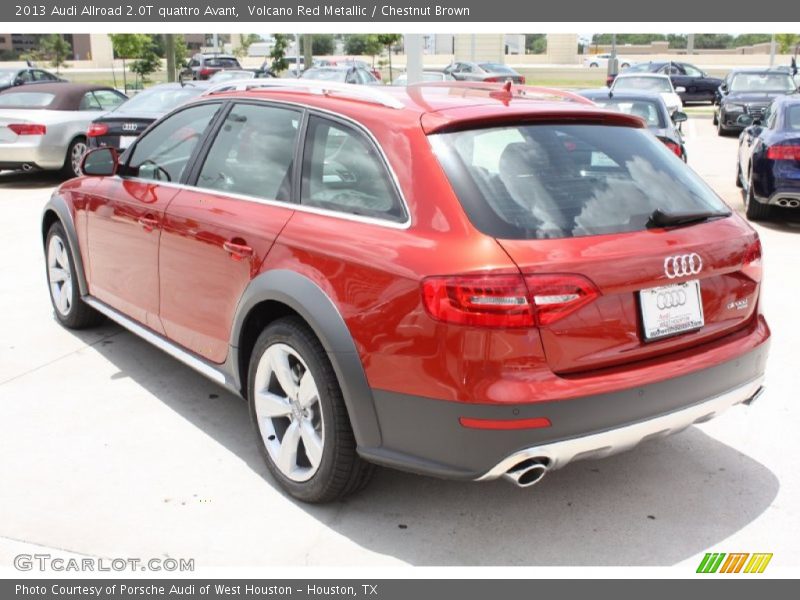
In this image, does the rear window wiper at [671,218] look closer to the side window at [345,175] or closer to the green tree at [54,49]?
the side window at [345,175]

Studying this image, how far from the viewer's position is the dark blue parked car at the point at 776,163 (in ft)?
30.0

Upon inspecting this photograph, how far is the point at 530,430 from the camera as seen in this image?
2.95 meters

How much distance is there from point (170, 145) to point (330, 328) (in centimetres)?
204

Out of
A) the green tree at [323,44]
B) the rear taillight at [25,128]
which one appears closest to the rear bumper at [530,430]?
the rear taillight at [25,128]

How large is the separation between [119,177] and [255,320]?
1.73m

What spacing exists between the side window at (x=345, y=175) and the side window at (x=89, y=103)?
37.5 feet

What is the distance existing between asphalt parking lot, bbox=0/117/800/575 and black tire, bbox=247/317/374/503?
12 cm

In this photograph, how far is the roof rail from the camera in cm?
363

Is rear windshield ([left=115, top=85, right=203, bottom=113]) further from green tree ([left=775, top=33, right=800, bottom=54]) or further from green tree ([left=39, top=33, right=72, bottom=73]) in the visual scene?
green tree ([left=39, top=33, right=72, bottom=73])

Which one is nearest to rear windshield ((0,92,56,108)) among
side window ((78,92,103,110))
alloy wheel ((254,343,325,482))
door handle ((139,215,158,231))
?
side window ((78,92,103,110))

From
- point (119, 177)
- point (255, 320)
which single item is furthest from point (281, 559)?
point (119, 177)

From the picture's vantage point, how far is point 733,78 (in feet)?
73.4

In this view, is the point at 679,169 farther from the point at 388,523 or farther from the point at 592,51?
the point at 592,51
